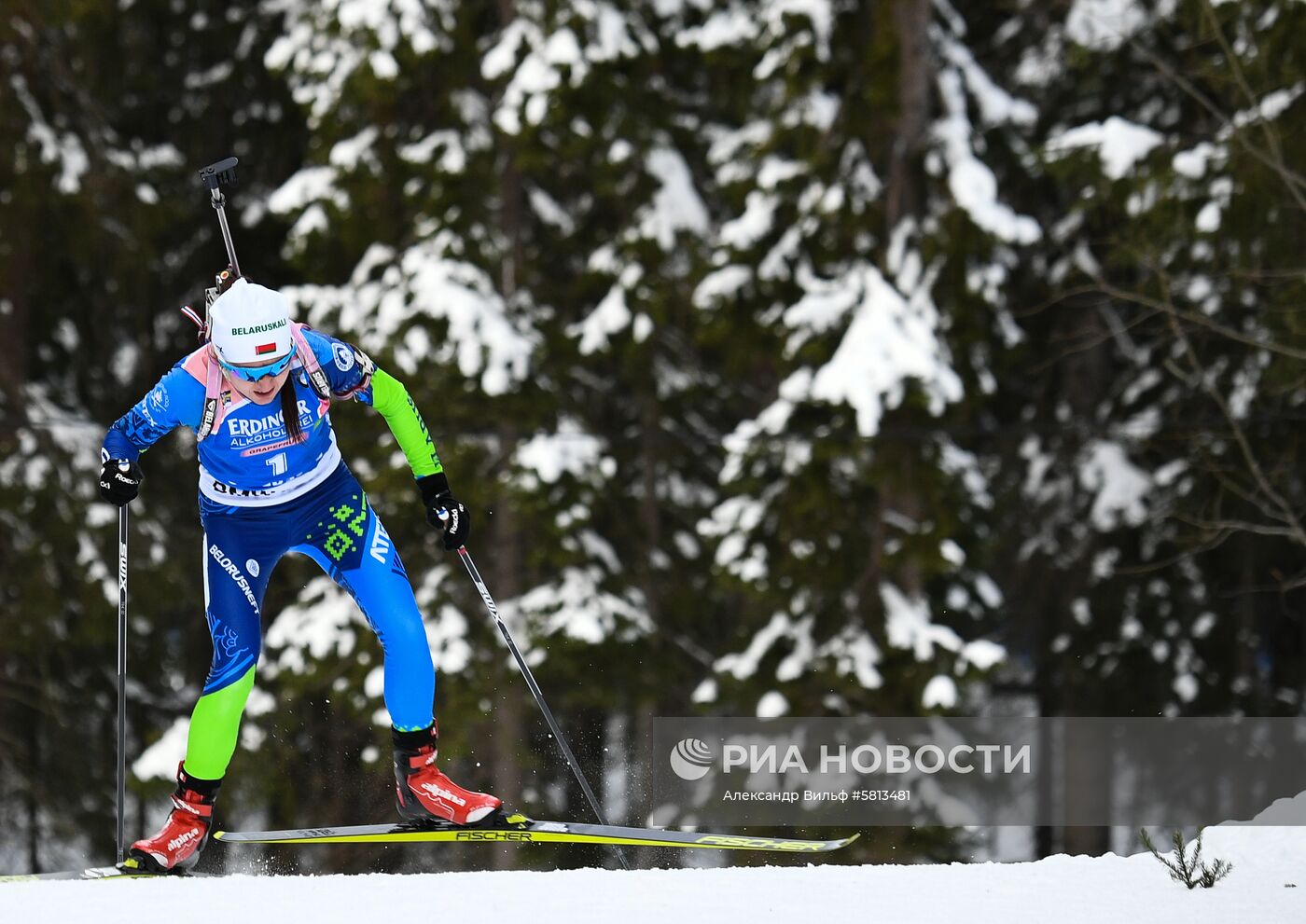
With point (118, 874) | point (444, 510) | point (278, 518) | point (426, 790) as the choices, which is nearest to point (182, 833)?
point (118, 874)

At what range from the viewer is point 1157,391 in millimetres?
11578

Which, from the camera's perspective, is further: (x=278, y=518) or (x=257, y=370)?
(x=278, y=518)

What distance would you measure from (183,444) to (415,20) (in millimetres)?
4052

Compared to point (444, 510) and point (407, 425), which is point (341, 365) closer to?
point (407, 425)

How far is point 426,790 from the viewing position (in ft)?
17.3

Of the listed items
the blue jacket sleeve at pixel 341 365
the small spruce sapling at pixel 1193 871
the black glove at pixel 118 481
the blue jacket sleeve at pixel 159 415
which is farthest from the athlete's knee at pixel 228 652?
the small spruce sapling at pixel 1193 871

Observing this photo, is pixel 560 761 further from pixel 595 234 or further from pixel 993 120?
pixel 993 120

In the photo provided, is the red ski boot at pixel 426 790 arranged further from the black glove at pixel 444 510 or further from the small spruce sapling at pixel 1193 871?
the small spruce sapling at pixel 1193 871

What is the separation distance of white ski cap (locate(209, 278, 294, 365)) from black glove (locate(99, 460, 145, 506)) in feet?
1.83

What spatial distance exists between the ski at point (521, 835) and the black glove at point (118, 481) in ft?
4.32

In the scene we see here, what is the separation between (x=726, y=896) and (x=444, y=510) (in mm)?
1822

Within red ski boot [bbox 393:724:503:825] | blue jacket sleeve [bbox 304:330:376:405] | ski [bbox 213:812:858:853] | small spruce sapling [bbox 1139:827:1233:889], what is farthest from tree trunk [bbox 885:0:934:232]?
red ski boot [bbox 393:724:503:825]

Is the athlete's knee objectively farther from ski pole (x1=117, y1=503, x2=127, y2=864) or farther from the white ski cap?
the white ski cap

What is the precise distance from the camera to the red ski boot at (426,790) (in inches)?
207
